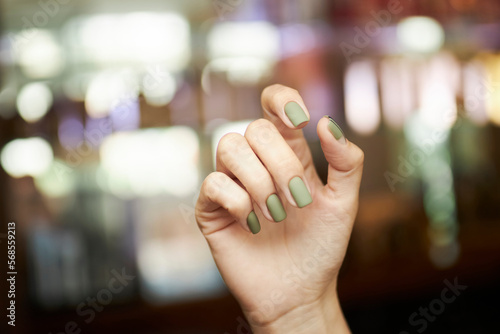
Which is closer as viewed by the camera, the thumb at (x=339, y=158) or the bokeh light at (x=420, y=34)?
the thumb at (x=339, y=158)

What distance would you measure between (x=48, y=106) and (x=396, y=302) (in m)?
2.67

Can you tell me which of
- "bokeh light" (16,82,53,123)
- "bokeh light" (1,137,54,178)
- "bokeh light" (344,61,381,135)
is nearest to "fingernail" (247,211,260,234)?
"bokeh light" (1,137,54,178)

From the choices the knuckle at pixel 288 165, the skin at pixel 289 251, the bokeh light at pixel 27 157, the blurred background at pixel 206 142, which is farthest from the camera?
the blurred background at pixel 206 142

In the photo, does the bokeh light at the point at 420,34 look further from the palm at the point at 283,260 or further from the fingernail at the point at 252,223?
the fingernail at the point at 252,223

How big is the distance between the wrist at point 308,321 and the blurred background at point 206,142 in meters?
1.97

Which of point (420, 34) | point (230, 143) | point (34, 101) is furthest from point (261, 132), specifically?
point (420, 34)

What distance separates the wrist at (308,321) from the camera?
3.05ft

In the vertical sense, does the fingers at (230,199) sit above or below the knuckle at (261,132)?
below

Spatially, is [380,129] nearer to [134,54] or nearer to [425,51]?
[425,51]

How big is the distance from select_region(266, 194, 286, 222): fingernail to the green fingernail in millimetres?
30

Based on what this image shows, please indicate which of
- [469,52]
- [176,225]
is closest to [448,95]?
[469,52]

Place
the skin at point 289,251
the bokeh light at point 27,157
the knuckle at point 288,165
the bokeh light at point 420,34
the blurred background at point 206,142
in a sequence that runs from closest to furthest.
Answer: the knuckle at point 288,165, the skin at point 289,251, the bokeh light at point 27,157, the blurred background at point 206,142, the bokeh light at point 420,34

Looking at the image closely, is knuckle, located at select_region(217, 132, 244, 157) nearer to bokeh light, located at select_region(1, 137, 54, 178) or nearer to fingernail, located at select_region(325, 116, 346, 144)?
fingernail, located at select_region(325, 116, 346, 144)

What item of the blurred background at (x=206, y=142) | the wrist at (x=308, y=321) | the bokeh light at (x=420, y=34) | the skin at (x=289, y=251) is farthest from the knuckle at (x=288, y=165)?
the bokeh light at (x=420, y=34)
